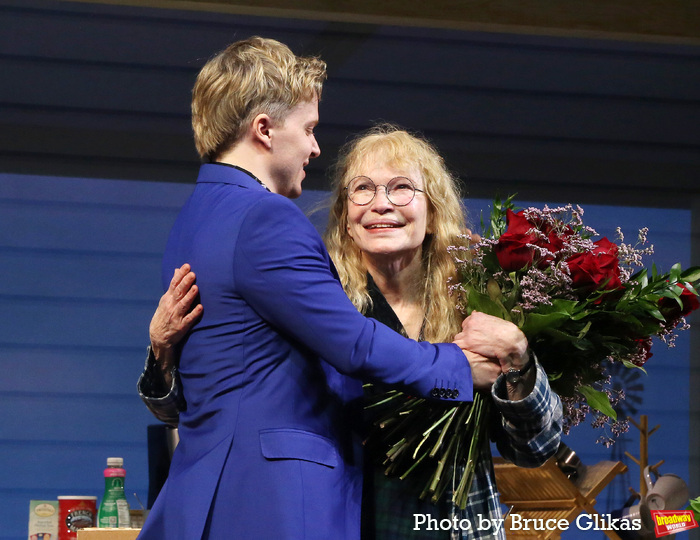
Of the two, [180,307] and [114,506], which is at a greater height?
[180,307]

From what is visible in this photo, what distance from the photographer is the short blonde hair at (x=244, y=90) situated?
1741 millimetres

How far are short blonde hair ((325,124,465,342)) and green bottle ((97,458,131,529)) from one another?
1530 mm

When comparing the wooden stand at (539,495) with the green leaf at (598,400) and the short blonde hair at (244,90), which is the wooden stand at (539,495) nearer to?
the green leaf at (598,400)

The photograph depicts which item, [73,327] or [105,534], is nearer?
[105,534]

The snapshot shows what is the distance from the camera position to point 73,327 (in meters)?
3.94

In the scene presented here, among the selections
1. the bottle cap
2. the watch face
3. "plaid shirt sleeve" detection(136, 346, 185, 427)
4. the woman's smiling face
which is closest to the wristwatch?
the watch face

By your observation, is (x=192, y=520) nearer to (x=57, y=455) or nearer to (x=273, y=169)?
(x=273, y=169)

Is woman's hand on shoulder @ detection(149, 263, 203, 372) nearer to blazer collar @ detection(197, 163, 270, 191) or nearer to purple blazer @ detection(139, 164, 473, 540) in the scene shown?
purple blazer @ detection(139, 164, 473, 540)

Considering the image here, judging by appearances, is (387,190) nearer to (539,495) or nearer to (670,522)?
(670,522)

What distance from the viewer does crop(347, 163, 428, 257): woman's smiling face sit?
222cm

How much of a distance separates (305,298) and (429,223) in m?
0.83

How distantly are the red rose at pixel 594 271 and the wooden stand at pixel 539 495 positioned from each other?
6.35 ft

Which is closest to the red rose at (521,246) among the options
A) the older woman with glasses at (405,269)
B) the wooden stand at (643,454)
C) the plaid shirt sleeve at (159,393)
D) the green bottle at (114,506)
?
the older woman with glasses at (405,269)

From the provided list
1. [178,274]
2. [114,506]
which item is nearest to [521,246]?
[178,274]
